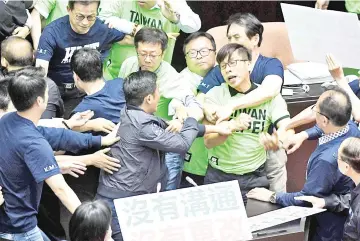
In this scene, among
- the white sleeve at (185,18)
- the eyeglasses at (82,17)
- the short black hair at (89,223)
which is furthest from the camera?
the white sleeve at (185,18)

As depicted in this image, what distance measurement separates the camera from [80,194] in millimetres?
3721

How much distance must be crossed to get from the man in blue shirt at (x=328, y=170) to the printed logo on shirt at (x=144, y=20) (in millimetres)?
1390

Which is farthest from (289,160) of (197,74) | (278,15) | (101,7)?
(278,15)

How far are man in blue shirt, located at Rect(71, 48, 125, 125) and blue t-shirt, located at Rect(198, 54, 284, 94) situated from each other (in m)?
0.47

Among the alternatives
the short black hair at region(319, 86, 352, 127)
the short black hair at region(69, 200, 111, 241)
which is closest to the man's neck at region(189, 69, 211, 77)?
the short black hair at region(319, 86, 352, 127)

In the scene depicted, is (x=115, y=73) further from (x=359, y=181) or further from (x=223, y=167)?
(x=359, y=181)

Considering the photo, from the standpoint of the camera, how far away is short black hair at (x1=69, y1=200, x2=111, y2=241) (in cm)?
259

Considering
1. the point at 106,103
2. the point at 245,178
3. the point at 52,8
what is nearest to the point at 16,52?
the point at 106,103

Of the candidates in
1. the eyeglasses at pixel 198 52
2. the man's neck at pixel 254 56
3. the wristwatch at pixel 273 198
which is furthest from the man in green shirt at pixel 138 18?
the wristwatch at pixel 273 198

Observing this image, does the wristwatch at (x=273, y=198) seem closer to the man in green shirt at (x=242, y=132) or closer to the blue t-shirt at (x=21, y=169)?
the man in green shirt at (x=242, y=132)

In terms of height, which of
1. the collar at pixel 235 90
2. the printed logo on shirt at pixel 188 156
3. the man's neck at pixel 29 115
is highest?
the collar at pixel 235 90

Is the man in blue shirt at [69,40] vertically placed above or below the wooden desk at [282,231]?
above

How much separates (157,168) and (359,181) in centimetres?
90

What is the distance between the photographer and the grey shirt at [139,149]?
3.28 m
